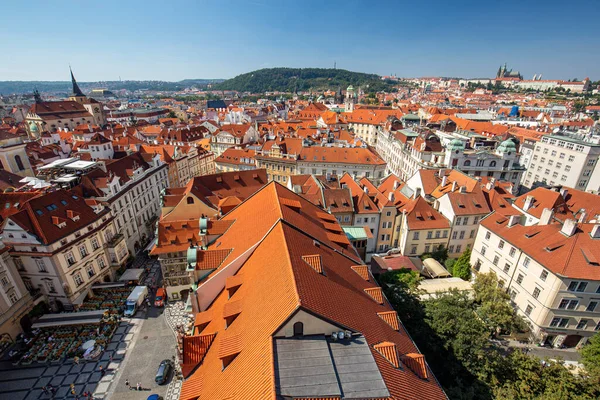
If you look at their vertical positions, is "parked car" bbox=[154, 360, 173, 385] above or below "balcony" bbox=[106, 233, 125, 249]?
below

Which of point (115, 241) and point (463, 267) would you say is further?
point (115, 241)

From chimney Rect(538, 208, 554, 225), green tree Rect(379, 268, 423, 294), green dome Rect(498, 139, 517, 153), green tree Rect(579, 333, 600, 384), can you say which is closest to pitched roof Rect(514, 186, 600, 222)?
chimney Rect(538, 208, 554, 225)

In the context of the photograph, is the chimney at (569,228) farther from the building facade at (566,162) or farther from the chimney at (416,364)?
the building facade at (566,162)

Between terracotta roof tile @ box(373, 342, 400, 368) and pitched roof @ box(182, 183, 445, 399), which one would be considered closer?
pitched roof @ box(182, 183, 445, 399)

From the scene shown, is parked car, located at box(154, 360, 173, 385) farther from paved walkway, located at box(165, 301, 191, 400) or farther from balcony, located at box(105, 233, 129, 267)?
balcony, located at box(105, 233, 129, 267)

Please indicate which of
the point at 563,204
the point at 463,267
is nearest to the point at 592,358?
the point at 463,267

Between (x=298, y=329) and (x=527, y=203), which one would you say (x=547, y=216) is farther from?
(x=298, y=329)
